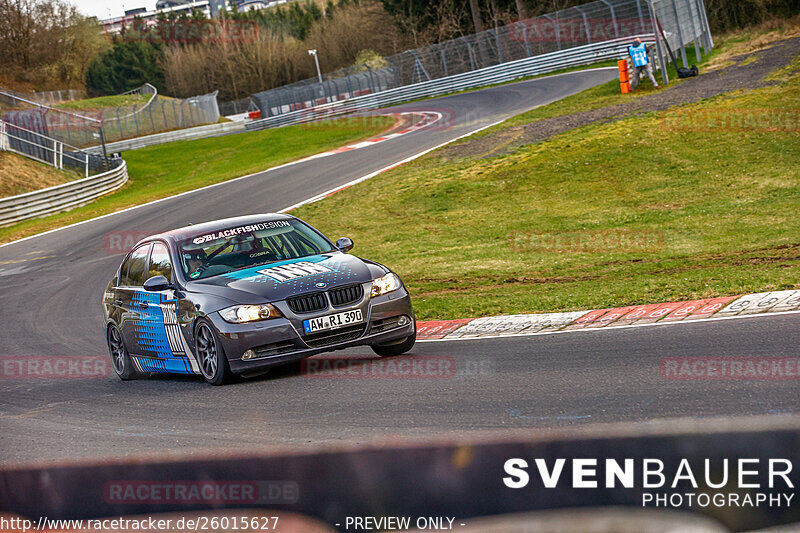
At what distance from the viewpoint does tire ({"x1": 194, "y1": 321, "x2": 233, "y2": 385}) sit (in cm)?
816

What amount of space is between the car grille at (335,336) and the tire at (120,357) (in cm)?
284

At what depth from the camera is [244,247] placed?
368 inches

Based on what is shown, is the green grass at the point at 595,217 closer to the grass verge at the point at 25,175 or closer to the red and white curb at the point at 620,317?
the red and white curb at the point at 620,317

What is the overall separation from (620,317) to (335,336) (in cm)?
305

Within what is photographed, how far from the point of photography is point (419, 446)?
5102mm

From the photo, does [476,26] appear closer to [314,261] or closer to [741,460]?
[314,261]

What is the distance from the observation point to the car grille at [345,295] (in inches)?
324

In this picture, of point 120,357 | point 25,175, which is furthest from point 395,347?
point 25,175

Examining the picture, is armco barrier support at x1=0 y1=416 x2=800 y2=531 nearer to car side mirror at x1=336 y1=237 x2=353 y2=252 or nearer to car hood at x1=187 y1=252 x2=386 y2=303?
car hood at x1=187 y1=252 x2=386 y2=303

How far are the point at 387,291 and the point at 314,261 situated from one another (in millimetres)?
877

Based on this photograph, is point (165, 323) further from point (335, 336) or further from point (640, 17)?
point (640, 17)

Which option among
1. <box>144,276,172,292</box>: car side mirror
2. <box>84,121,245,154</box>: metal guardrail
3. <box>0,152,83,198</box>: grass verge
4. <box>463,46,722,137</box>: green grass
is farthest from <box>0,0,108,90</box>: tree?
<box>144,276,172,292</box>: car side mirror

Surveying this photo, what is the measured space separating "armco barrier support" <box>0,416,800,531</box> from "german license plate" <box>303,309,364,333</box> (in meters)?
2.47

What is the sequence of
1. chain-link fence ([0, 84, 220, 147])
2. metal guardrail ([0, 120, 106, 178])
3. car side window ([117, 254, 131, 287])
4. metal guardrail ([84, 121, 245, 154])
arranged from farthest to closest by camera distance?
metal guardrail ([84, 121, 245, 154]) → chain-link fence ([0, 84, 220, 147]) → metal guardrail ([0, 120, 106, 178]) → car side window ([117, 254, 131, 287])
